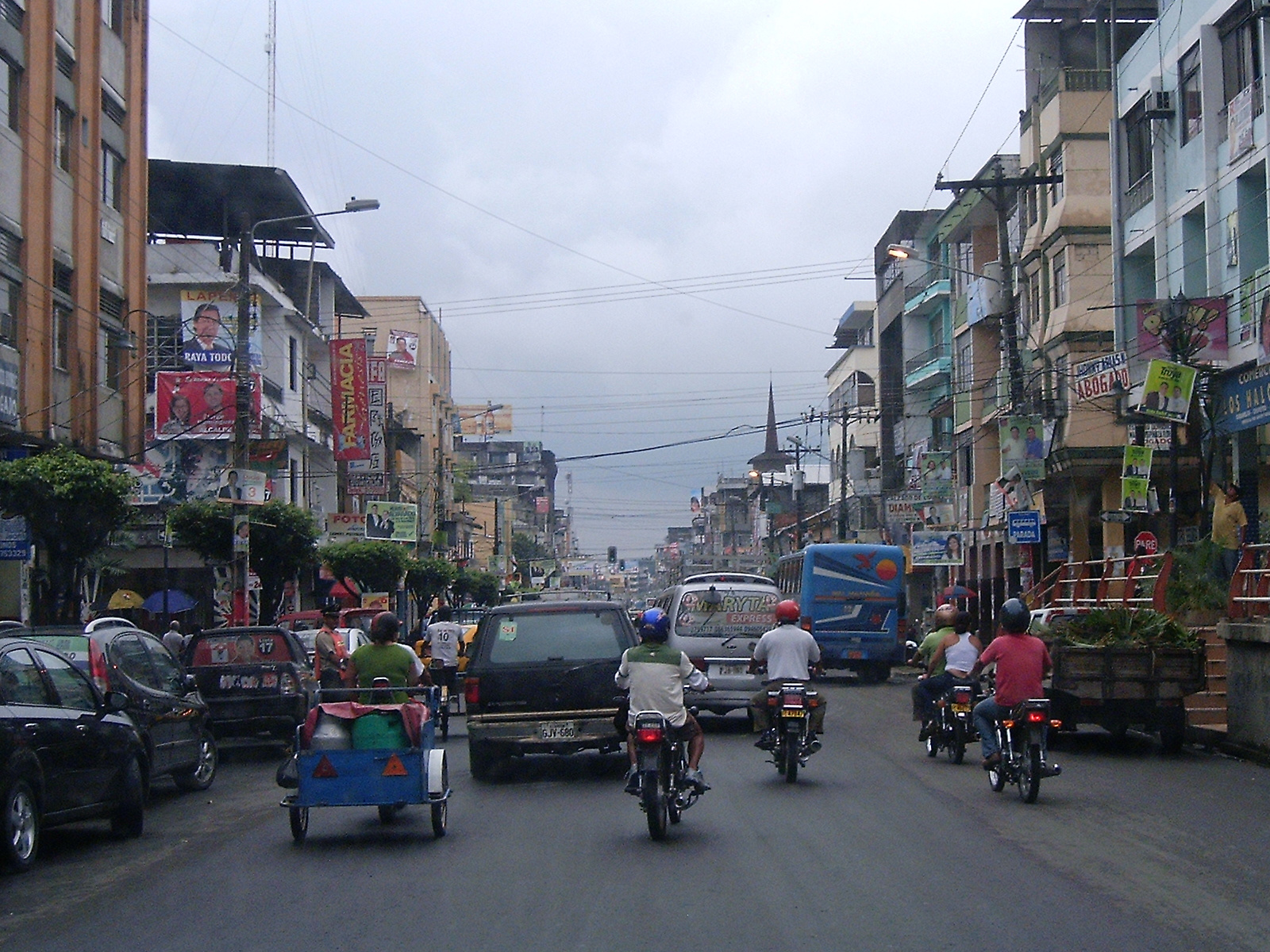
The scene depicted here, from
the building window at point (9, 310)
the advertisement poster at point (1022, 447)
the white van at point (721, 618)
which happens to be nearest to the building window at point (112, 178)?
the building window at point (9, 310)

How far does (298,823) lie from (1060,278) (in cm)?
3066

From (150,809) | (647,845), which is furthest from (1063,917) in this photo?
(150,809)

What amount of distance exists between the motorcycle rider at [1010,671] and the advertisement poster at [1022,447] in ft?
61.5

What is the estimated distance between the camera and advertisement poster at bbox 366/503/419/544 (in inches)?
1996

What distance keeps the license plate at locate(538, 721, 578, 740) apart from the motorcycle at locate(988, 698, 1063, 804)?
3992mm

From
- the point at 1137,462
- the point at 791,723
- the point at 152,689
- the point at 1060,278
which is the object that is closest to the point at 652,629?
the point at 791,723

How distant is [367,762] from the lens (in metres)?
10.6

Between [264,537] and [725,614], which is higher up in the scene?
[264,537]

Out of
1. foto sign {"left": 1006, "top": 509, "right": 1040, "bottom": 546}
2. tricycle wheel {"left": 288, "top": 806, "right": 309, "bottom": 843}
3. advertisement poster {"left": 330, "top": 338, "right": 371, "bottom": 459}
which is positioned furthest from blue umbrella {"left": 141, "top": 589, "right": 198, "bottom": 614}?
tricycle wheel {"left": 288, "top": 806, "right": 309, "bottom": 843}

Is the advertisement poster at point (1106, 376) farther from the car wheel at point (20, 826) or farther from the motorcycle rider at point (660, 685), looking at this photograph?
the car wheel at point (20, 826)

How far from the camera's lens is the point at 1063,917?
7648 millimetres

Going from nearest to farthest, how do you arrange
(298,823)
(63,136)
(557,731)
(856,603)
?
(298,823) → (557,731) → (63,136) → (856,603)

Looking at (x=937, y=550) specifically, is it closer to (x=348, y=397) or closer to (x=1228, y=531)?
(x=348, y=397)

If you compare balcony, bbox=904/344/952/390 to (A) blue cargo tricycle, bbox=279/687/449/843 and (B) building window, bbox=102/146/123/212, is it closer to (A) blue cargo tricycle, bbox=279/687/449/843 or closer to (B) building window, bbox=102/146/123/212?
(B) building window, bbox=102/146/123/212
